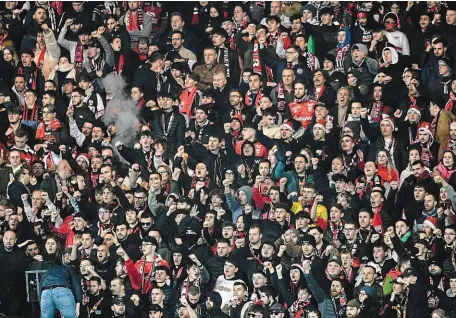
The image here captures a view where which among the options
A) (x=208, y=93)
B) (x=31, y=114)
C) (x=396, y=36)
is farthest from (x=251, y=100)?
(x=31, y=114)

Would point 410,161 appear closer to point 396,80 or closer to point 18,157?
point 396,80

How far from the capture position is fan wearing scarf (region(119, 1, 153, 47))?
3177 centimetres

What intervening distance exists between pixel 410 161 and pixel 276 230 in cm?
229

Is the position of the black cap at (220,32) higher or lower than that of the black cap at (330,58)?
higher

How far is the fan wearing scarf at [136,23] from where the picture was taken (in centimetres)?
3177

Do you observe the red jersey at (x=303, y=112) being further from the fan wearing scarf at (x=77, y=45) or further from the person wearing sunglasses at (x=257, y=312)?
the fan wearing scarf at (x=77, y=45)

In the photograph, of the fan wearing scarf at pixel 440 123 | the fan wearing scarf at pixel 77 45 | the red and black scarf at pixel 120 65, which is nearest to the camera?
the fan wearing scarf at pixel 440 123

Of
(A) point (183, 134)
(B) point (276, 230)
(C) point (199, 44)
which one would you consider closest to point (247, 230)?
(B) point (276, 230)

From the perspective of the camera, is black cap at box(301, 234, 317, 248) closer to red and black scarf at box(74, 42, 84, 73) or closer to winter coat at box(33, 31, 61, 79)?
red and black scarf at box(74, 42, 84, 73)

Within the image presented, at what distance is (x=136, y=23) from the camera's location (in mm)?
31844

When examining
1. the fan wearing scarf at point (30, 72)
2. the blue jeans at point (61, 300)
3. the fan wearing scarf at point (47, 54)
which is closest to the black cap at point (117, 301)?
the blue jeans at point (61, 300)

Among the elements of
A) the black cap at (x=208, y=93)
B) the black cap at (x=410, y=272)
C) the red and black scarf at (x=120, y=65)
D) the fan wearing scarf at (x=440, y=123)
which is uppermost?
the red and black scarf at (x=120, y=65)

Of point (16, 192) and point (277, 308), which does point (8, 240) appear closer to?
point (16, 192)

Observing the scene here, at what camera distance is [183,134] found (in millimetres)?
29891
